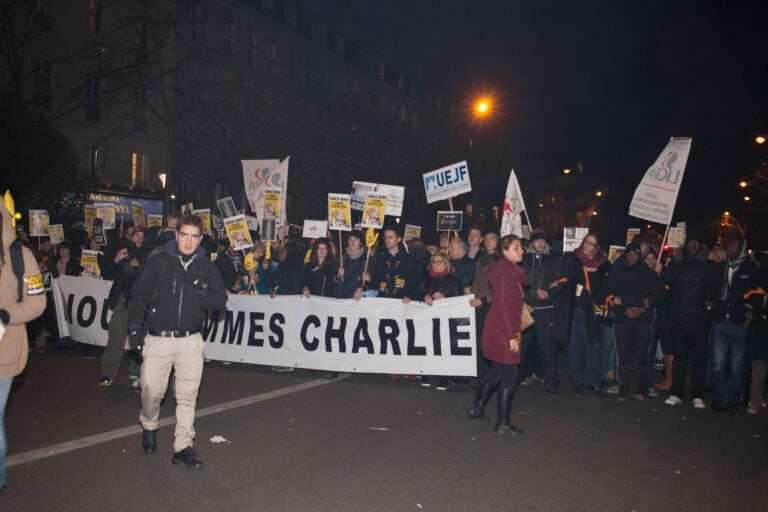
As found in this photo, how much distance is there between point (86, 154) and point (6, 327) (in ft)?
105

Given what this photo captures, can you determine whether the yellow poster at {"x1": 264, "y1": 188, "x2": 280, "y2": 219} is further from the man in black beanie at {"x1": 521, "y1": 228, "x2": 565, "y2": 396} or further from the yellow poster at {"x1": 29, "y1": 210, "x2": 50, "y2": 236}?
the yellow poster at {"x1": 29, "y1": 210, "x2": 50, "y2": 236}

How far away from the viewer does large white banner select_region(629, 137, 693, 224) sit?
10569 millimetres

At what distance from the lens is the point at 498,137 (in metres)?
61.2

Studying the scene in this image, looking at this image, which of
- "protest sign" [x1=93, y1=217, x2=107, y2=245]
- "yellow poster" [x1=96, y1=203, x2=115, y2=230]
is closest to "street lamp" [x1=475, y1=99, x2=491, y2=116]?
"yellow poster" [x1=96, y1=203, x2=115, y2=230]

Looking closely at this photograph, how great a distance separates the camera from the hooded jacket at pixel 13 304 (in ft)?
14.6

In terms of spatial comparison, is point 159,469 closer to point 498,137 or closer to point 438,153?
point 438,153

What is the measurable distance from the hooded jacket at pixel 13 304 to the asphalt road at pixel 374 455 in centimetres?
110

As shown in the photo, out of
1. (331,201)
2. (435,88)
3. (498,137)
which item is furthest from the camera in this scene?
(435,88)

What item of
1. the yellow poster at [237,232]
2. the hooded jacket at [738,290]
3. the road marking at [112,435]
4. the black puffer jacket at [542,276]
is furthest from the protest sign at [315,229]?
the hooded jacket at [738,290]

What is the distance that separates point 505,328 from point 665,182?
4.84m

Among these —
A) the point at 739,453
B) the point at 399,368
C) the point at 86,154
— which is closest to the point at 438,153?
the point at 86,154

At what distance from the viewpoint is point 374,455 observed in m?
6.34

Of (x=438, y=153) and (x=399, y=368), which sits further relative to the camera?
(x=438, y=153)

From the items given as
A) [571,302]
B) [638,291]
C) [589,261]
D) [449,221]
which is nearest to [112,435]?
[571,302]
